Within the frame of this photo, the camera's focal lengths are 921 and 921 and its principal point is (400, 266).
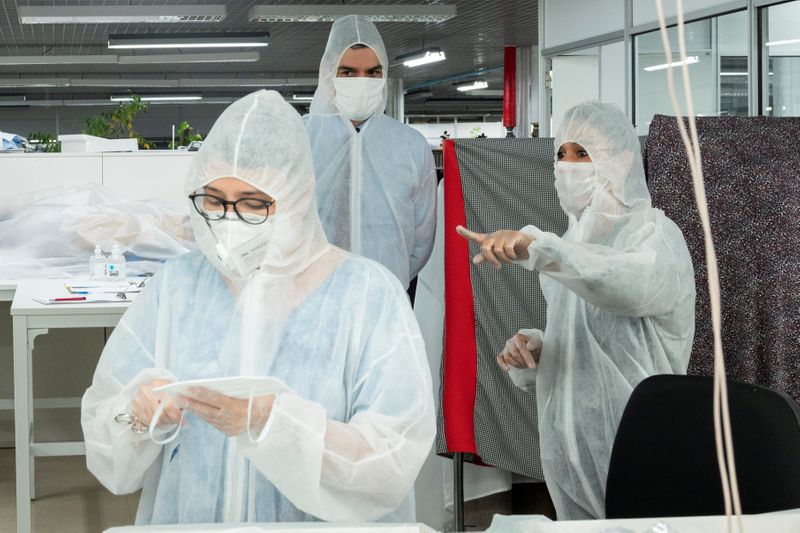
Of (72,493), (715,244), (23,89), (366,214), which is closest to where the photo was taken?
(715,244)

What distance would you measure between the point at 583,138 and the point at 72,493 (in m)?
2.44

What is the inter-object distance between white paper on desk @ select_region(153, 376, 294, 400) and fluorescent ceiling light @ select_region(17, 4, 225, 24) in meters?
7.47

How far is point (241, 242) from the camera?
135cm

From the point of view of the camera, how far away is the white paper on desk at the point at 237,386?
1.13m

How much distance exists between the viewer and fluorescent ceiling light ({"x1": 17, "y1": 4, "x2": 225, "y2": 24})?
813cm

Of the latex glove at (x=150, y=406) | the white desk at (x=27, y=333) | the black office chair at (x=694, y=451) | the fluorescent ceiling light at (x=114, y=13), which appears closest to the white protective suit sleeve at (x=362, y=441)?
the latex glove at (x=150, y=406)

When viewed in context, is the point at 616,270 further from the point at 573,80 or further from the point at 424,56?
the point at 424,56

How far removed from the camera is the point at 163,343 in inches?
54.9

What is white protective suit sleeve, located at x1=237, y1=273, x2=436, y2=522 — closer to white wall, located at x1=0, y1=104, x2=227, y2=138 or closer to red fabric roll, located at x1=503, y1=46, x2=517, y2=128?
red fabric roll, located at x1=503, y1=46, x2=517, y2=128

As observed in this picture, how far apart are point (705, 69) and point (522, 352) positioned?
3.95m

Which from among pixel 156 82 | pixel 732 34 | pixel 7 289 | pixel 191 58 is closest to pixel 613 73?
pixel 732 34

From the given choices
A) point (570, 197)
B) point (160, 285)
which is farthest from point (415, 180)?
point (160, 285)

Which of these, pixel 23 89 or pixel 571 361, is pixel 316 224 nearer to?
pixel 571 361

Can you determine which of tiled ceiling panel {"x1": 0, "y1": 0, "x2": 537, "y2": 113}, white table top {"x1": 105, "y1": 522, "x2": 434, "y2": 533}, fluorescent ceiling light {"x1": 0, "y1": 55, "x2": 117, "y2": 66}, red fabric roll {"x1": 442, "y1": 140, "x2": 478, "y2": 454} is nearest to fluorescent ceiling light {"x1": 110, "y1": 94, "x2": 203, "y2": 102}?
tiled ceiling panel {"x1": 0, "y1": 0, "x2": 537, "y2": 113}
